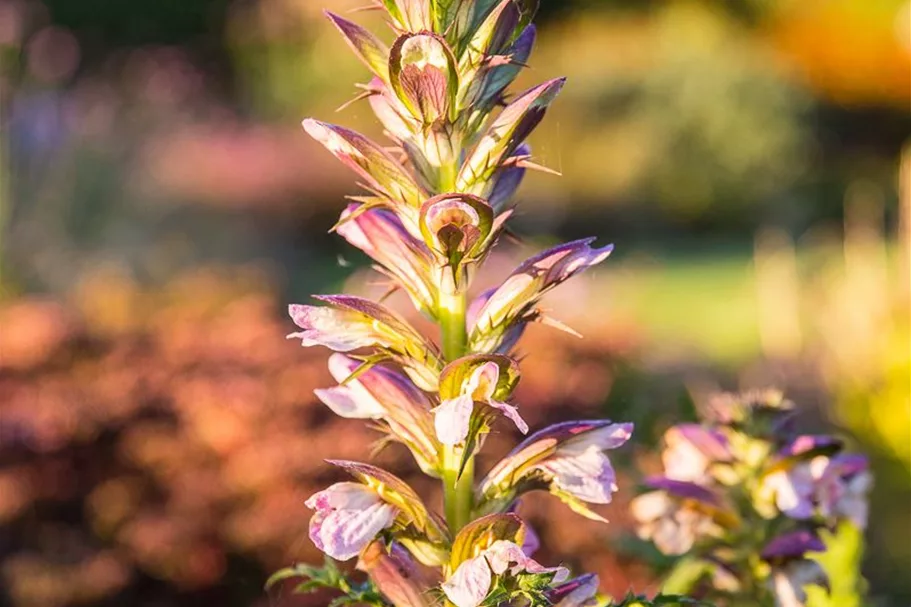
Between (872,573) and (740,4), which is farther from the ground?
(740,4)

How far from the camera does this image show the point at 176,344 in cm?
392

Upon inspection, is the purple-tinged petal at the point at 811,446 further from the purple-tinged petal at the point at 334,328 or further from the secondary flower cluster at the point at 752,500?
the purple-tinged petal at the point at 334,328

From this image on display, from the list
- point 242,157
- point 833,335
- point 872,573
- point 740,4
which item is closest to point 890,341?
point 833,335

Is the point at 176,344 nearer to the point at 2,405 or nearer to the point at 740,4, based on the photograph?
the point at 2,405

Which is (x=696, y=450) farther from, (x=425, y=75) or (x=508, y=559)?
(x=425, y=75)

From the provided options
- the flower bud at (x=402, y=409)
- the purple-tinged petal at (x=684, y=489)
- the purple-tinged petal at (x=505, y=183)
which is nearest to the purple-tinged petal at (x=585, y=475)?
the flower bud at (x=402, y=409)

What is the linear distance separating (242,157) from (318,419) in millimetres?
11046

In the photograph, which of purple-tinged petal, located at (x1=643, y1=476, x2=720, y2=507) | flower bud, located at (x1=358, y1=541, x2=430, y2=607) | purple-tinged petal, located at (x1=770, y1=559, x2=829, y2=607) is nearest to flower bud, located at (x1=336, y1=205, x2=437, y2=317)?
flower bud, located at (x1=358, y1=541, x2=430, y2=607)

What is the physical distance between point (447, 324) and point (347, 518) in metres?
0.20


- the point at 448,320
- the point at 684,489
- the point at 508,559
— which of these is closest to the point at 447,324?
the point at 448,320

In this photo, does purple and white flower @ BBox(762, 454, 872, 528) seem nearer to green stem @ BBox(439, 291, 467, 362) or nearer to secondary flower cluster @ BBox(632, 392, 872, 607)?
secondary flower cluster @ BBox(632, 392, 872, 607)

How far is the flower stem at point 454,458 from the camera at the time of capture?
990 millimetres

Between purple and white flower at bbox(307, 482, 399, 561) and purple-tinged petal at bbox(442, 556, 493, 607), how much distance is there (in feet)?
0.28

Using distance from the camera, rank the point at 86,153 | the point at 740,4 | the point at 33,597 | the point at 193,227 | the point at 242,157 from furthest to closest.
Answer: the point at 740,4
the point at 242,157
the point at 193,227
the point at 86,153
the point at 33,597
